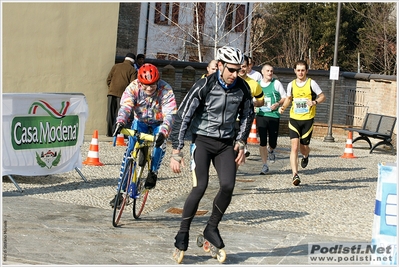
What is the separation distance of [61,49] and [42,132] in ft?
24.7

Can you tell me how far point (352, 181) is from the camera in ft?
47.7

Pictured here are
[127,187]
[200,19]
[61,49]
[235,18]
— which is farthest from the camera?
[235,18]

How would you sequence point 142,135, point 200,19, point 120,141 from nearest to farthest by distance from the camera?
1. point 142,135
2. point 120,141
3. point 200,19

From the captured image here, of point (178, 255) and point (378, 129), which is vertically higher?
point (378, 129)

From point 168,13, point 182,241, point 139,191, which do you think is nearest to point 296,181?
point 139,191

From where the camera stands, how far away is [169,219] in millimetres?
9898

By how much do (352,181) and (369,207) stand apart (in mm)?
2990

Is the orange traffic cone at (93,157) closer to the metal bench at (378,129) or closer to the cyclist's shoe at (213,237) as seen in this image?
the cyclist's shoe at (213,237)

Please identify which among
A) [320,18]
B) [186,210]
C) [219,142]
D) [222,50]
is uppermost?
[320,18]

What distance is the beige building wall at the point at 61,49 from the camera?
712 inches

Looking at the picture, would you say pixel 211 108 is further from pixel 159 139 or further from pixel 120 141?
pixel 120 141

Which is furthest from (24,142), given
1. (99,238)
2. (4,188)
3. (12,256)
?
(12,256)

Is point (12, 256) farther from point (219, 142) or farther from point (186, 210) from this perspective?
point (219, 142)

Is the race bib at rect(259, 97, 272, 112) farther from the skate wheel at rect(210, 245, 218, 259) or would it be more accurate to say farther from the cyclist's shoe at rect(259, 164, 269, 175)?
the skate wheel at rect(210, 245, 218, 259)
